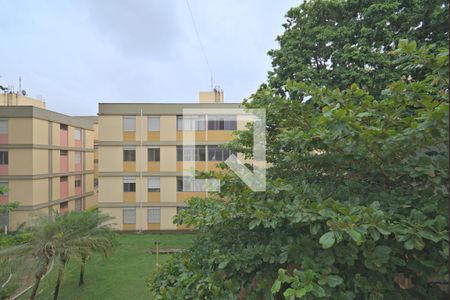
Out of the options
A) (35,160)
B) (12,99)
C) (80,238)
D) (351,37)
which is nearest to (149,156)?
(35,160)

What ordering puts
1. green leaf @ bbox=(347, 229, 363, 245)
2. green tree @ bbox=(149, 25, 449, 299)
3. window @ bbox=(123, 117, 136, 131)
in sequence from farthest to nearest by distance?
window @ bbox=(123, 117, 136, 131) → green tree @ bbox=(149, 25, 449, 299) → green leaf @ bbox=(347, 229, 363, 245)

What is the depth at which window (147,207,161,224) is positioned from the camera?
1463 centimetres

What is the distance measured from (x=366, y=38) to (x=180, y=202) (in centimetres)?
1150

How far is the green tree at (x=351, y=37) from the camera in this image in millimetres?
5934

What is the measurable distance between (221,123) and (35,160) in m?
10.2

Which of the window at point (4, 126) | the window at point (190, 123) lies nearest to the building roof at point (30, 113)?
the window at point (4, 126)

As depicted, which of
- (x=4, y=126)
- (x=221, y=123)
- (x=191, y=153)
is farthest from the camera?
(x=191, y=153)

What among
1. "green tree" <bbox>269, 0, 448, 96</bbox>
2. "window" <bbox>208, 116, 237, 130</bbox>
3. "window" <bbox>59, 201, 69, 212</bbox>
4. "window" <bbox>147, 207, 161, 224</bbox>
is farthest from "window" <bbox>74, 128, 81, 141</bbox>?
"green tree" <bbox>269, 0, 448, 96</bbox>

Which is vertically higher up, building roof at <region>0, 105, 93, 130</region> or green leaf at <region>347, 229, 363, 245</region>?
building roof at <region>0, 105, 93, 130</region>

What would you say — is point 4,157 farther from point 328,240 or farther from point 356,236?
point 356,236

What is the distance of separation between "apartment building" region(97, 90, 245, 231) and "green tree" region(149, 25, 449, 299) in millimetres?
12129

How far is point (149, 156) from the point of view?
14656 mm

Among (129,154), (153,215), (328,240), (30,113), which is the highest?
(30,113)

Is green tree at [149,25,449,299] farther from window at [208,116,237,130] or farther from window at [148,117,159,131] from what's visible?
window at [148,117,159,131]
